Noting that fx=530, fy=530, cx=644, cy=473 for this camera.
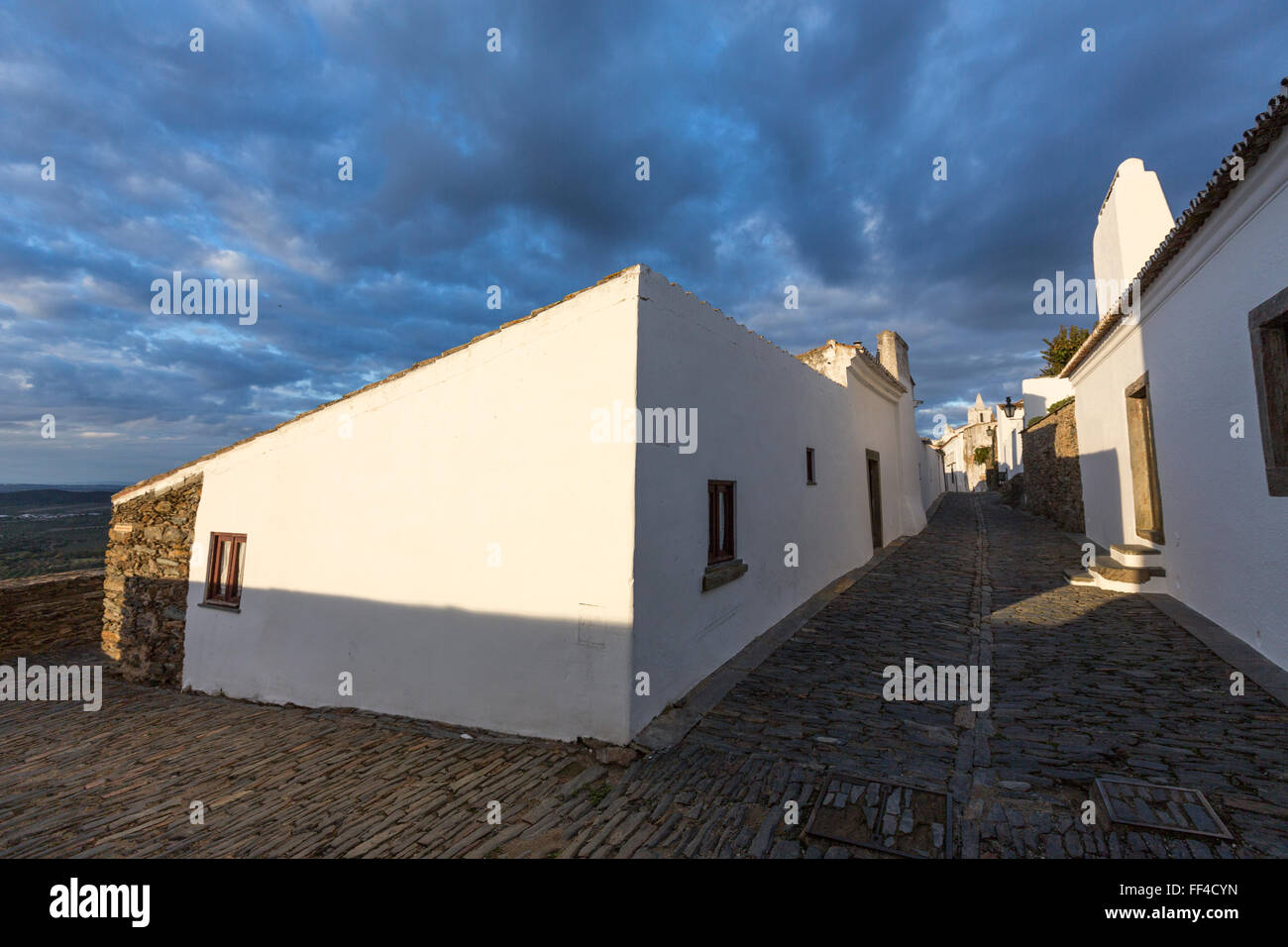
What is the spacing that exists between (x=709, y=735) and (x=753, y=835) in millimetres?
1375

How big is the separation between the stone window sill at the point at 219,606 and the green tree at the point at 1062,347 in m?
29.5

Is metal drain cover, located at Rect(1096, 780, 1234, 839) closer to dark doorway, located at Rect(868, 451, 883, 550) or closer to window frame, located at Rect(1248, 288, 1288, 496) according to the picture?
window frame, located at Rect(1248, 288, 1288, 496)

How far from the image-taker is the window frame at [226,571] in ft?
26.2

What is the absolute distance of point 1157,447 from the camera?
8.21 metres

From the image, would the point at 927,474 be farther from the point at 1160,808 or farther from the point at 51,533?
the point at 51,533

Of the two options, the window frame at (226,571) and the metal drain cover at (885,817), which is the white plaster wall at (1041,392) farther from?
the window frame at (226,571)

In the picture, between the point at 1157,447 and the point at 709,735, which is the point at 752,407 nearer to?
the point at 709,735

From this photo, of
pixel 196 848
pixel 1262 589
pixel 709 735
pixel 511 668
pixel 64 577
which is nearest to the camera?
pixel 196 848

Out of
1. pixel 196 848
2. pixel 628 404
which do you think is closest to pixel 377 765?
pixel 196 848

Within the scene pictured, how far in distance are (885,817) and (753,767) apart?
0.95 metres

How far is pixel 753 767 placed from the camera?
12.7 ft

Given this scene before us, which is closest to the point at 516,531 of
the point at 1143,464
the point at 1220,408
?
the point at 1220,408

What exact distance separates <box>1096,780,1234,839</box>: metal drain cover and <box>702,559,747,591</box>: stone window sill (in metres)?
3.25

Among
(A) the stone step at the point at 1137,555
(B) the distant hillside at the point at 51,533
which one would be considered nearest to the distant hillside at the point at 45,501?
(B) the distant hillside at the point at 51,533
